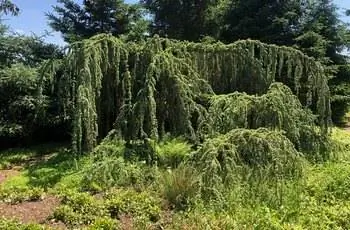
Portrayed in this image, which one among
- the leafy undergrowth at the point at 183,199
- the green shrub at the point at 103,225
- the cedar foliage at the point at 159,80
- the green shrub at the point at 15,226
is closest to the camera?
the green shrub at the point at 15,226

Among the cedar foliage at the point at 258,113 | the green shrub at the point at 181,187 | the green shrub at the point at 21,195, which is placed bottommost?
the green shrub at the point at 21,195

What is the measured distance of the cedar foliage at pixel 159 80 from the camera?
9.94 metres

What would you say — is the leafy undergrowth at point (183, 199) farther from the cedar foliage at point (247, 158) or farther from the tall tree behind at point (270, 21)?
the tall tree behind at point (270, 21)

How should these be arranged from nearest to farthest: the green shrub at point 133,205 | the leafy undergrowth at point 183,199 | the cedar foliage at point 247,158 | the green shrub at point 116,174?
the leafy undergrowth at point 183,199 → the green shrub at point 133,205 → the cedar foliage at point 247,158 → the green shrub at point 116,174

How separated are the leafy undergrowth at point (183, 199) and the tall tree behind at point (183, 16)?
45.6ft

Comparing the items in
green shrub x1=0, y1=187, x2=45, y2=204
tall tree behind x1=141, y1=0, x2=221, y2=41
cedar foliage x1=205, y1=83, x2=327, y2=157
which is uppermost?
tall tree behind x1=141, y1=0, x2=221, y2=41

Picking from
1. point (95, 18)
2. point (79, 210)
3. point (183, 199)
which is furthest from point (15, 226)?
point (95, 18)

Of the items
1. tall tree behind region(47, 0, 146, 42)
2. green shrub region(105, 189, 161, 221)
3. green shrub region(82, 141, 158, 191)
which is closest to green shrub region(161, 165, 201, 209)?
green shrub region(105, 189, 161, 221)

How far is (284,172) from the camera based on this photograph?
768 cm

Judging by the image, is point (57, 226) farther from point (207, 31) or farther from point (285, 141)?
point (207, 31)

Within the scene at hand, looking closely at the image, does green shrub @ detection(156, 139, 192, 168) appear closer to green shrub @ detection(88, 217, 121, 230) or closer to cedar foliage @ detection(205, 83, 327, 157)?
cedar foliage @ detection(205, 83, 327, 157)

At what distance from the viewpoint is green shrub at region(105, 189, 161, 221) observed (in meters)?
6.98

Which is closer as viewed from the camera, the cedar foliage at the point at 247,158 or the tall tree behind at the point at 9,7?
the cedar foliage at the point at 247,158

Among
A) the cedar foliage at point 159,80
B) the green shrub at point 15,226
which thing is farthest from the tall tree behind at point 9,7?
the green shrub at point 15,226
